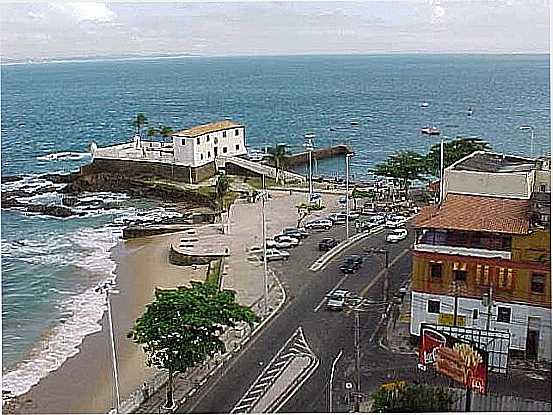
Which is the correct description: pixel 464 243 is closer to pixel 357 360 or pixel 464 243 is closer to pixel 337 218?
pixel 357 360

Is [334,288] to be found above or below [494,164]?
below

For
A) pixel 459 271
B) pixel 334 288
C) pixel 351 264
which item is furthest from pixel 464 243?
pixel 351 264

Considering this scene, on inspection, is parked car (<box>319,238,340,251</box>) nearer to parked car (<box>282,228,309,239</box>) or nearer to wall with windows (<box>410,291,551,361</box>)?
parked car (<box>282,228,309,239</box>)

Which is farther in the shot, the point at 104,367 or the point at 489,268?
the point at 104,367

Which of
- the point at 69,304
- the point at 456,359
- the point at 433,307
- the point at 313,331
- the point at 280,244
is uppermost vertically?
the point at 456,359

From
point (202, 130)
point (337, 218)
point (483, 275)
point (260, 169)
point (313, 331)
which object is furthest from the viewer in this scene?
point (202, 130)

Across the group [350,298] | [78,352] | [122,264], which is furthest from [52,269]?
[350,298]

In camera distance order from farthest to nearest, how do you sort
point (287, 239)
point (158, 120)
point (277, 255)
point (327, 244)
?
point (158, 120) < point (287, 239) < point (327, 244) < point (277, 255)

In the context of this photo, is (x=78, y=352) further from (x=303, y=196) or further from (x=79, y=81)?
(x=79, y=81)
